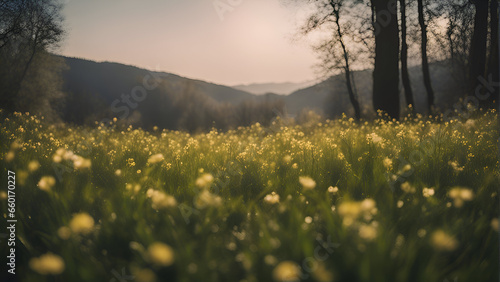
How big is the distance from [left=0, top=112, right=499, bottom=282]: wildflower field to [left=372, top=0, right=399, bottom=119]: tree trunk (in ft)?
20.3

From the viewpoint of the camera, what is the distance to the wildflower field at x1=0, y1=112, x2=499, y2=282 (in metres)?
1.17

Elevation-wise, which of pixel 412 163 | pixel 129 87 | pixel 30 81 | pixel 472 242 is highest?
pixel 129 87

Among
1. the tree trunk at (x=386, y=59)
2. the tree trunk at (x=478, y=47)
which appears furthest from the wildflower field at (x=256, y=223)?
the tree trunk at (x=478, y=47)

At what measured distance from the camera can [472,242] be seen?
1.55m

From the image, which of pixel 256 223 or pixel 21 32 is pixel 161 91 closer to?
pixel 21 32

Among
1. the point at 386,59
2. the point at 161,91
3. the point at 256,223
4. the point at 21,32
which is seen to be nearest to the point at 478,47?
the point at 386,59

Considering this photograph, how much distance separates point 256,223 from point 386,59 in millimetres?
8749

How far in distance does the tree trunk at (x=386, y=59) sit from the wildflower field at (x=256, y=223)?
6189mm

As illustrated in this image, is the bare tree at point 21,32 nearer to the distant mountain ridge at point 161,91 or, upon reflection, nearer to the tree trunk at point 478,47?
the distant mountain ridge at point 161,91

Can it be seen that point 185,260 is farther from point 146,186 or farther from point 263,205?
point 146,186

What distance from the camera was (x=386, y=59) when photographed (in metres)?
8.75

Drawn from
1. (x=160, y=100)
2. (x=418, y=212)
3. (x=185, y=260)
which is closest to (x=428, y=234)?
(x=418, y=212)

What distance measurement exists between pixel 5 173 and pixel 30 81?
2371cm

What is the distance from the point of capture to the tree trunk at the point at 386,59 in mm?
8516
